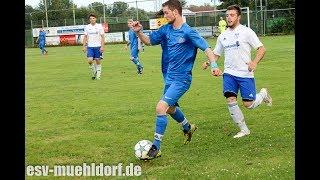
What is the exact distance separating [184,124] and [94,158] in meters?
1.79

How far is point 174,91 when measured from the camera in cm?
751

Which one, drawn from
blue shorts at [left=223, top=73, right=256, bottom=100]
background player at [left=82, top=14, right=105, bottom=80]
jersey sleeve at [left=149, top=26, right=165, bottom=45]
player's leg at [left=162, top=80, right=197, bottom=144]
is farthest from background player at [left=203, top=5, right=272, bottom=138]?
background player at [left=82, top=14, right=105, bottom=80]

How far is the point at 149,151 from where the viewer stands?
6.95 meters

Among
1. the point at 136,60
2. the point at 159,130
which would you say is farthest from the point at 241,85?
the point at 136,60

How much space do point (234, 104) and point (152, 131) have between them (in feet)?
5.10

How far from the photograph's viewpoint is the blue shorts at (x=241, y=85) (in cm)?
862

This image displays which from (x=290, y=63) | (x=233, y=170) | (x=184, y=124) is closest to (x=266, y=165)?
(x=233, y=170)

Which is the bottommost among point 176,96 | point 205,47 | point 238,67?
point 176,96

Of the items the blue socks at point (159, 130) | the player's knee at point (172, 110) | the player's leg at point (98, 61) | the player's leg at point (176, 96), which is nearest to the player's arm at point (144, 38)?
the player's leg at point (176, 96)

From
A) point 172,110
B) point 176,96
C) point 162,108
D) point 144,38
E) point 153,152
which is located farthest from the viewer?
point 172,110

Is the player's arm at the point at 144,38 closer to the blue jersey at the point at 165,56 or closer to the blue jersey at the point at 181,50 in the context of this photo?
the blue jersey at the point at 165,56

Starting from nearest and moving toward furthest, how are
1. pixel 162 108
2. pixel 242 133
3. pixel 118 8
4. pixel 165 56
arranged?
pixel 162 108 < pixel 165 56 < pixel 242 133 < pixel 118 8

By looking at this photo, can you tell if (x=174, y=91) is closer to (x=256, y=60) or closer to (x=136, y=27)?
(x=136, y=27)
